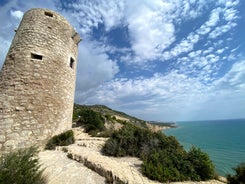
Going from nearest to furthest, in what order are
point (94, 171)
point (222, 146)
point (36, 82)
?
point (94, 171), point (36, 82), point (222, 146)

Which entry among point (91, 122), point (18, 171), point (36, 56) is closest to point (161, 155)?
Answer: point (18, 171)

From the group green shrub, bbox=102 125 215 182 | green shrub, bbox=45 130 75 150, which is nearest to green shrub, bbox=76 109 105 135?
green shrub, bbox=45 130 75 150

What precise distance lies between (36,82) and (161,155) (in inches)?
258

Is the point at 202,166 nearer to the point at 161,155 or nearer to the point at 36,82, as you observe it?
the point at 161,155

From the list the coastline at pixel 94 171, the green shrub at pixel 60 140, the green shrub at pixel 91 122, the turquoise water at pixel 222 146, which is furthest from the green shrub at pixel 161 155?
the turquoise water at pixel 222 146

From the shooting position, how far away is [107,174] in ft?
13.6

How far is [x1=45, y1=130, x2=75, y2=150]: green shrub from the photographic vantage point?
22.1 feet

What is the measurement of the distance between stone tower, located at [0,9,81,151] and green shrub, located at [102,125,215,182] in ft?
11.0

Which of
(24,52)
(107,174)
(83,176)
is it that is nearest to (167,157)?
(107,174)

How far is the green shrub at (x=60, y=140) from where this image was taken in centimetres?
674

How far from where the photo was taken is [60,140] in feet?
23.8

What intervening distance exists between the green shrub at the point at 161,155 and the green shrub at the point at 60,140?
226 centimetres

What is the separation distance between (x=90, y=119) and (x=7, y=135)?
319 inches

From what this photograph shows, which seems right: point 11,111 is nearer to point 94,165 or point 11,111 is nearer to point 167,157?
point 94,165
